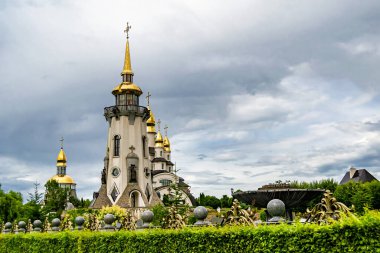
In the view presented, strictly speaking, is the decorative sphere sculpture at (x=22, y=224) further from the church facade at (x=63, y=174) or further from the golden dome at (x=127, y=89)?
the church facade at (x=63, y=174)

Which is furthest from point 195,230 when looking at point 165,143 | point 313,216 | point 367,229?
point 165,143

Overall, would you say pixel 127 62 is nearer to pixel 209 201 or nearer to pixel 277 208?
pixel 209 201

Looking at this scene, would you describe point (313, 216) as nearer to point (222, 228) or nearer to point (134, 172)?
point (222, 228)

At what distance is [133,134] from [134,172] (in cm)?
541

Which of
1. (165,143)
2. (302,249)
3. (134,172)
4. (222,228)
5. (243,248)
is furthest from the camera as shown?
(165,143)

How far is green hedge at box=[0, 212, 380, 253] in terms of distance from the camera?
6355mm

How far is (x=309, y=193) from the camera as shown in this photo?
13.1 metres

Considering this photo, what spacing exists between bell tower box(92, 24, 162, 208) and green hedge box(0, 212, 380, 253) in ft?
171

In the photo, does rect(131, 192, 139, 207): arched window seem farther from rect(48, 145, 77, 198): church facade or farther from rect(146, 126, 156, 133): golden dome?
rect(48, 145, 77, 198): church facade

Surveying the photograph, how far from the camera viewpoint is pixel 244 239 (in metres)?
7.90

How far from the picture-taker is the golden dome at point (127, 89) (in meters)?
67.8

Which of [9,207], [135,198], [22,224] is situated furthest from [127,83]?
[22,224]

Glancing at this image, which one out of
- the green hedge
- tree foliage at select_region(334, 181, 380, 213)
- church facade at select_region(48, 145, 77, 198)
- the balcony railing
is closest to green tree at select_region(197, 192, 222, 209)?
church facade at select_region(48, 145, 77, 198)

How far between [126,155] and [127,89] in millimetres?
9664
